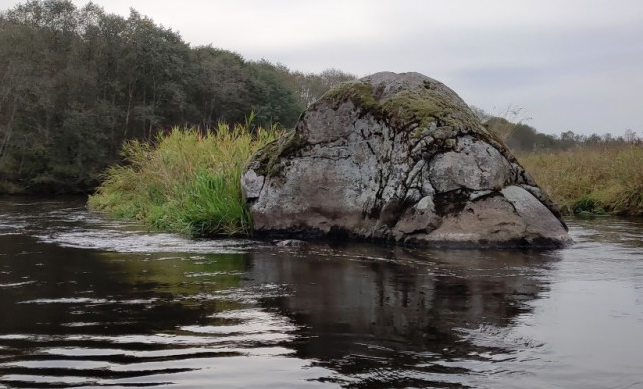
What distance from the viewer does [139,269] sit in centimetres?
726

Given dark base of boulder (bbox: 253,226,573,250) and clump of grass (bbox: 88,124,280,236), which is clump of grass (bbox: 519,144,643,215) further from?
clump of grass (bbox: 88,124,280,236)

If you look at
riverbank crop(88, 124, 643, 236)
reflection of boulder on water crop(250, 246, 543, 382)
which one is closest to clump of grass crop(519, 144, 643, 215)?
riverbank crop(88, 124, 643, 236)

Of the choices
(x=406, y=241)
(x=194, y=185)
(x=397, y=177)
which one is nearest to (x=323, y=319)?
(x=406, y=241)

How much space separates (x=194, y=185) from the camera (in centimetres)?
1258

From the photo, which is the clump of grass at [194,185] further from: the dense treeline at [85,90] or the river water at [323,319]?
the dense treeline at [85,90]

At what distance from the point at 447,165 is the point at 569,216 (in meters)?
6.34

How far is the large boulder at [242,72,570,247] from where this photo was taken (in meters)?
9.32

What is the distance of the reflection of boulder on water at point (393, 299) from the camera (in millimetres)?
4020

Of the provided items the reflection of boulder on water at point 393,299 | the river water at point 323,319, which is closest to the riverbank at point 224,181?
the river water at point 323,319

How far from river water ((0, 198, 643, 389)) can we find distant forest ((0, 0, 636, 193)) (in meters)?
23.8

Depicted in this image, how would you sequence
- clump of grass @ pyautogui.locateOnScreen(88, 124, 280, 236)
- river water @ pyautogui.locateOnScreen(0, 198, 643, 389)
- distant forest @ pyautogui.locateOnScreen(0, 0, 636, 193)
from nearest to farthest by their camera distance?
river water @ pyautogui.locateOnScreen(0, 198, 643, 389) → clump of grass @ pyautogui.locateOnScreen(88, 124, 280, 236) → distant forest @ pyautogui.locateOnScreen(0, 0, 636, 193)

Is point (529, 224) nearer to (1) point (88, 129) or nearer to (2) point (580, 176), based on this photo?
(2) point (580, 176)

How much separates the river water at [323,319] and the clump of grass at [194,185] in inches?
92.1

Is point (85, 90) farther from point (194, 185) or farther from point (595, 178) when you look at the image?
point (595, 178)
